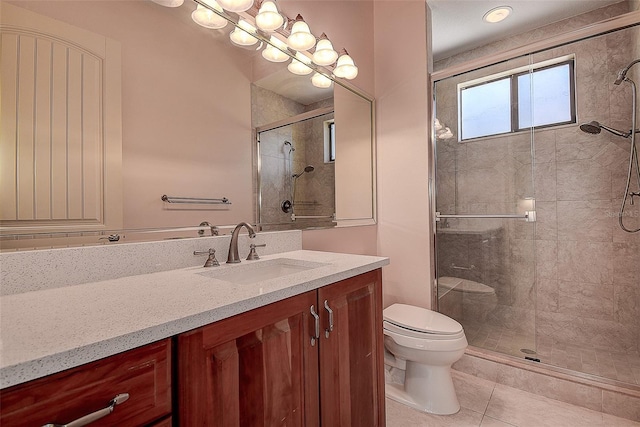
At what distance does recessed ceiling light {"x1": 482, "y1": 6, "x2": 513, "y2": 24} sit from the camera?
2.15m

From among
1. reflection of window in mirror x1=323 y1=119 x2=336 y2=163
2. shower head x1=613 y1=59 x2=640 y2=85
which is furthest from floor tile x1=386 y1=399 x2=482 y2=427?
shower head x1=613 y1=59 x2=640 y2=85

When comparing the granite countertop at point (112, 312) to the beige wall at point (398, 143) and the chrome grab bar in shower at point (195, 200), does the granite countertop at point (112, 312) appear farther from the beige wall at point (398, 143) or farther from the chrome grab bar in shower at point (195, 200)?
the beige wall at point (398, 143)

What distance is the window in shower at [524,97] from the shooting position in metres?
2.10

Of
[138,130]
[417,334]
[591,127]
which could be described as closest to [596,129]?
[591,127]

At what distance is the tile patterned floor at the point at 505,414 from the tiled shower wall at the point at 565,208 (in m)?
0.53

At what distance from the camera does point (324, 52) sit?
5.67 feet

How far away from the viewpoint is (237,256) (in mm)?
1213

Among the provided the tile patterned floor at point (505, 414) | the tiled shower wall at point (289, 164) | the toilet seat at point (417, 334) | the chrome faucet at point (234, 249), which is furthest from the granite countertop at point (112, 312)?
the tile patterned floor at point (505, 414)

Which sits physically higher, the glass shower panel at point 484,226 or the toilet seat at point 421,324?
the glass shower panel at point 484,226

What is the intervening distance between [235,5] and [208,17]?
124 millimetres

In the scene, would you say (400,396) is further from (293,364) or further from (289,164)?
(289,164)

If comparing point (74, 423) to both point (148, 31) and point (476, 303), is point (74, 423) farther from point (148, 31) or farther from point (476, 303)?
point (476, 303)

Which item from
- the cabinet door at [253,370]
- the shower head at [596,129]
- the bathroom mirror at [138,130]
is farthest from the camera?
the shower head at [596,129]

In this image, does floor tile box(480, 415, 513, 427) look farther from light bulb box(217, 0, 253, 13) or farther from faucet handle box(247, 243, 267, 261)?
light bulb box(217, 0, 253, 13)
